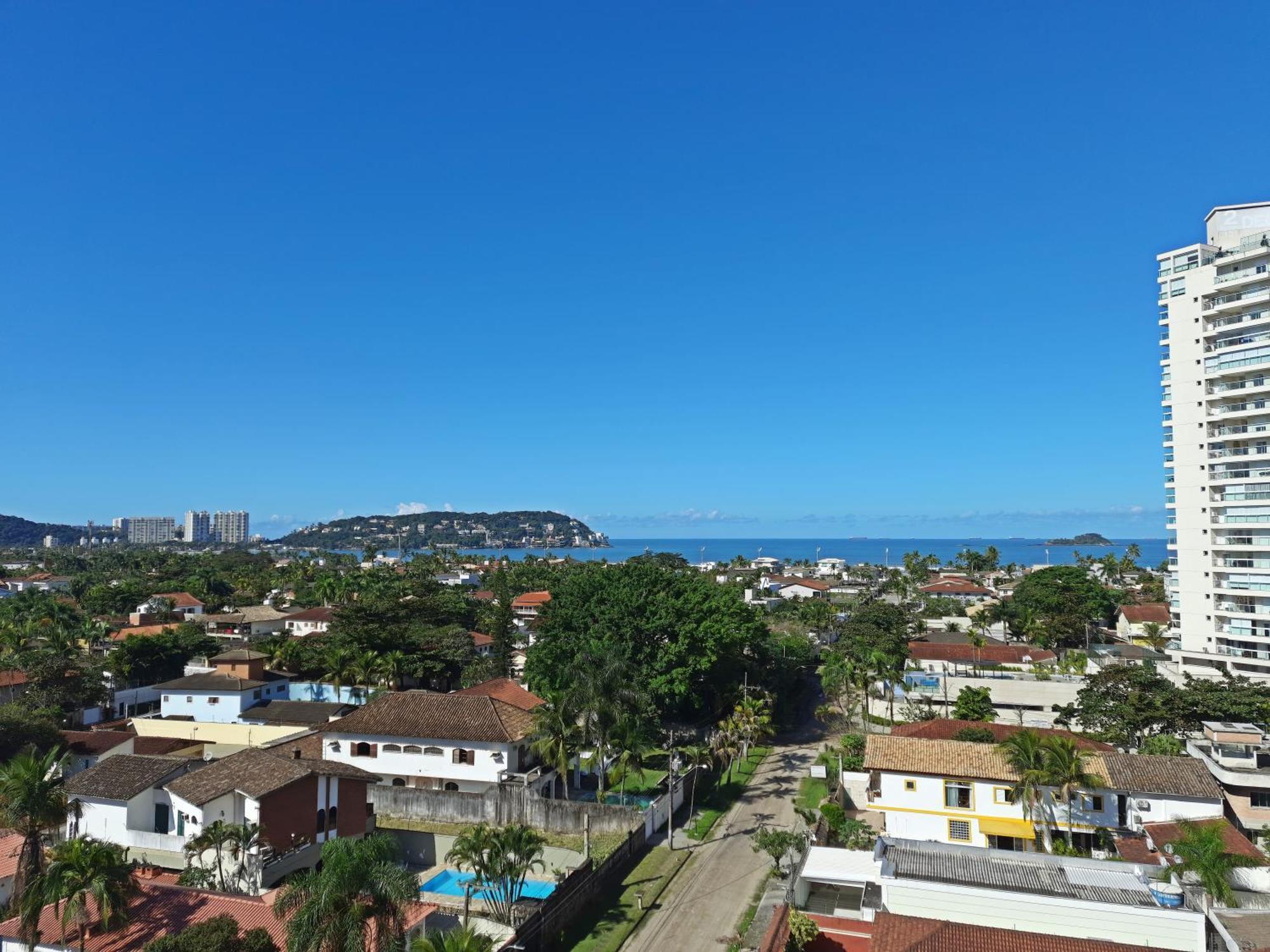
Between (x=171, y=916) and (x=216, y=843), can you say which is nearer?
(x=171, y=916)

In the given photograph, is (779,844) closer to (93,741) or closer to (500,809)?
(500,809)

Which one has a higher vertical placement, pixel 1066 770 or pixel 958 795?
pixel 1066 770

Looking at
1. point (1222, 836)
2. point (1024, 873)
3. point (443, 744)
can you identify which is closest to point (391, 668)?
point (443, 744)

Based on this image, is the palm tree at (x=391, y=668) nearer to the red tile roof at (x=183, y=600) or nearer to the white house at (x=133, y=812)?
the white house at (x=133, y=812)

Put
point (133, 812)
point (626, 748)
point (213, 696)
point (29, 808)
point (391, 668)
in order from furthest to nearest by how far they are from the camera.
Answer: point (391, 668) → point (213, 696) → point (626, 748) → point (133, 812) → point (29, 808)

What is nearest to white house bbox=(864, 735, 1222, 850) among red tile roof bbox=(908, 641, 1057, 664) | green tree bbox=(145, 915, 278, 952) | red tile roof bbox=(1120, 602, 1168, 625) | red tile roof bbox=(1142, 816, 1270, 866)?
→ red tile roof bbox=(1142, 816, 1270, 866)

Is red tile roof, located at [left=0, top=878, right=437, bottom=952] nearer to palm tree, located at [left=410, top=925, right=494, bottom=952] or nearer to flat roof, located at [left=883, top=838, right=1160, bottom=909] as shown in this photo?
palm tree, located at [left=410, top=925, right=494, bottom=952]

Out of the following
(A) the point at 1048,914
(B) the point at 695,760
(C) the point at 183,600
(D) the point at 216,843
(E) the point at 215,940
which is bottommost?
(B) the point at 695,760

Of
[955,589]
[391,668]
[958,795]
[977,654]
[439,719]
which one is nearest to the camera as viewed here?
[958,795]
